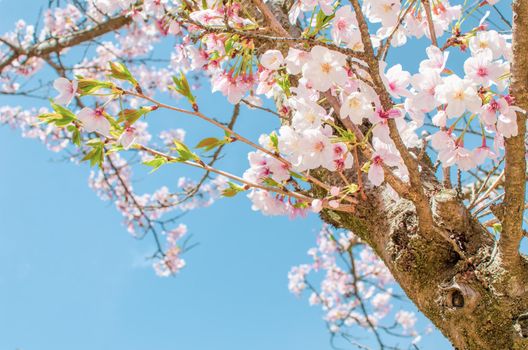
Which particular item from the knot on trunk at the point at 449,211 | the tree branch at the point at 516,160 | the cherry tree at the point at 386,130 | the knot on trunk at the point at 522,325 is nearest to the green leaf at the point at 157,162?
the cherry tree at the point at 386,130

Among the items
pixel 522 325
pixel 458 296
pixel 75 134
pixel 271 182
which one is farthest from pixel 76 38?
pixel 522 325

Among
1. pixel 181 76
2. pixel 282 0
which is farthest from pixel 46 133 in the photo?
pixel 181 76

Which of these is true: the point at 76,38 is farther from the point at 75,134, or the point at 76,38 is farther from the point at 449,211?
the point at 449,211

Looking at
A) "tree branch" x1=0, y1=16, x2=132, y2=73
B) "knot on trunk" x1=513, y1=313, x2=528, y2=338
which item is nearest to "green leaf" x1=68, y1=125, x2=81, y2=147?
"knot on trunk" x1=513, y1=313, x2=528, y2=338

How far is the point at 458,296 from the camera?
1.48m

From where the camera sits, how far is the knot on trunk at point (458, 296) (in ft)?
4.76

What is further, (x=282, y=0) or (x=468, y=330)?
(x=282, y=0)

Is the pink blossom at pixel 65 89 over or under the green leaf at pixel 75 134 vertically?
under

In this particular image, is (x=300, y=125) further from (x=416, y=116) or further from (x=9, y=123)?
(x=9, y=123)

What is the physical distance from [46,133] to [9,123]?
1010mm

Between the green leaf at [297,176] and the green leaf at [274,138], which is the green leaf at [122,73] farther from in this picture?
the green leaf at [297,176]

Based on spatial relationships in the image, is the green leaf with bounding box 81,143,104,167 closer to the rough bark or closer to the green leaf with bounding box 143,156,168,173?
the green leaf with bounding box 143,156,168,173

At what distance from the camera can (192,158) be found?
5.28 ft

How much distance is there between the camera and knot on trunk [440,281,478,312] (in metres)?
1.45
